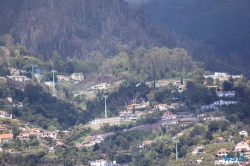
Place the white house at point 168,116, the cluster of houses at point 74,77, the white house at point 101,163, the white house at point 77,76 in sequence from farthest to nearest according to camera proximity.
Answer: the white house at point 77,76
the cluster of houses at point 74,77
the white house at point 168,116
the white house at point 101,163

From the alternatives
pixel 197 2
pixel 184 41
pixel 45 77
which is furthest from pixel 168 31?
pixel 45 77

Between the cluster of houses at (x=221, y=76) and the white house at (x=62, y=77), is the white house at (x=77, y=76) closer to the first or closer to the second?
the white house at (x=62, y=77)

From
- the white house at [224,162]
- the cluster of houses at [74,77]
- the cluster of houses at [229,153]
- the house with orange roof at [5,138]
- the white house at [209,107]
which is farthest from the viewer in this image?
the cluster of houses at [74,77]

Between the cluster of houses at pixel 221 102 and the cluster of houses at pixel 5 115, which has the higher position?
the cluster of houses at pixel 221 102

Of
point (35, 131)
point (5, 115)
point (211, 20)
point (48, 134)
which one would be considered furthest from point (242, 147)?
point (211, 20)

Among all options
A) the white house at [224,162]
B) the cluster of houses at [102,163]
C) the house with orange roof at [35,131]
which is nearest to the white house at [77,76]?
the house with orange roof at [35,131]

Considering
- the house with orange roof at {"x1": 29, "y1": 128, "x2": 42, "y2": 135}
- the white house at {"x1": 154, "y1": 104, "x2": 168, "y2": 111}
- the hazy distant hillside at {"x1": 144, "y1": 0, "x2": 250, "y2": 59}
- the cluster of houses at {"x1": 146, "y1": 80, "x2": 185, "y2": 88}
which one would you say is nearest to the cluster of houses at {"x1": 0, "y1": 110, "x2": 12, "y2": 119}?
the house with orange roof at {"x1": 29, "y1": 128, "x2": 42, "y2": 135}

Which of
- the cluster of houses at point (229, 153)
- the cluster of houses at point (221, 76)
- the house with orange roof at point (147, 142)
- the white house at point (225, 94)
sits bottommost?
the cluster of houses at point (229, 153)

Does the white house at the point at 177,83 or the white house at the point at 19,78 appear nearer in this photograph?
the white house at the point at 19,78
